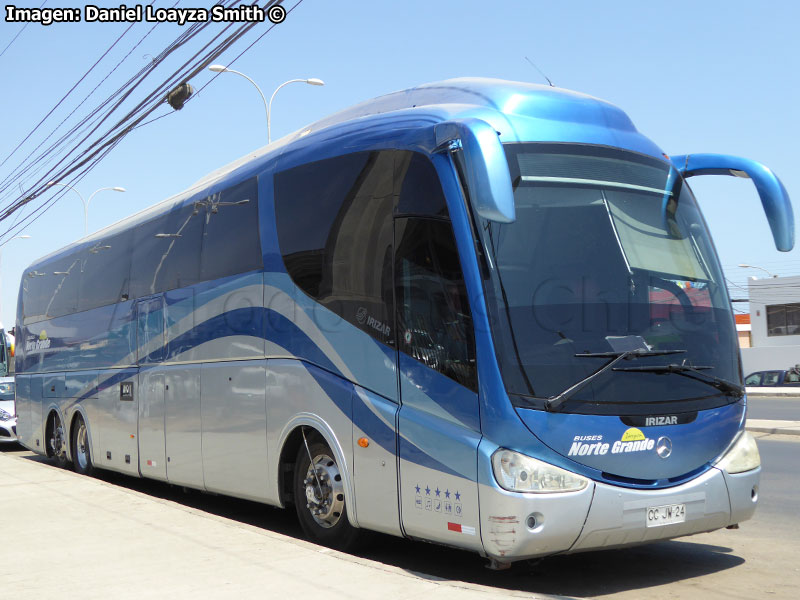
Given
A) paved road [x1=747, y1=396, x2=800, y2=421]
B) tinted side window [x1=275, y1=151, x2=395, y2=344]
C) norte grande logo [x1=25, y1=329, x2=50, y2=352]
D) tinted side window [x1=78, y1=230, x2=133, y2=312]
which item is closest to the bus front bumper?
tinted side window [x1=275, y1=151, x2=395, y2=344]

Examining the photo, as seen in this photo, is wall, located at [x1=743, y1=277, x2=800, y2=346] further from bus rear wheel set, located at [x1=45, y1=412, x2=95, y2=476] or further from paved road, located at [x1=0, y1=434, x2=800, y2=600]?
paved road, located at [x1=0, y1=434, x2=800, y2=600]

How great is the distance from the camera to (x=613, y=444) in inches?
242

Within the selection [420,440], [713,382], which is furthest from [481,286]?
[713,382]

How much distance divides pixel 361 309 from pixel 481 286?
55.7 inches

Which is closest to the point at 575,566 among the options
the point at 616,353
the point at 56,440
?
the point at 616,353

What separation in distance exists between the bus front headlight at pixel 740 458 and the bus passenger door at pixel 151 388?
723 cm

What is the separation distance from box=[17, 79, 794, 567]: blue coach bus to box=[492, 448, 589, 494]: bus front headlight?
0.04 feet

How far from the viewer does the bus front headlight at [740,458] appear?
666 cm

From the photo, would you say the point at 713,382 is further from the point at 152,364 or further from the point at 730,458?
the point at 152,364

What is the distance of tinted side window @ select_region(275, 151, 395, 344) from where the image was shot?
7.15 meters

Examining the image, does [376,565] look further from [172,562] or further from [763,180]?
[763,180]

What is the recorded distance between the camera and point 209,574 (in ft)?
20.9

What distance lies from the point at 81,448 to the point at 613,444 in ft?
38.2

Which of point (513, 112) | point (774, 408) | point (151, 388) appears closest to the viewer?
point (513, 112)
